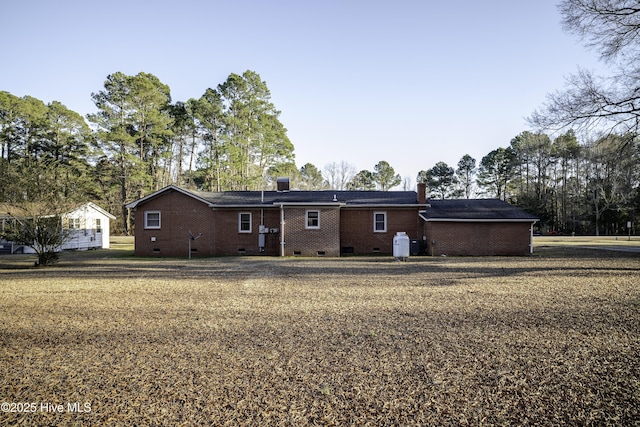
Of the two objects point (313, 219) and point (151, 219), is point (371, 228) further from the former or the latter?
point (151, 219)

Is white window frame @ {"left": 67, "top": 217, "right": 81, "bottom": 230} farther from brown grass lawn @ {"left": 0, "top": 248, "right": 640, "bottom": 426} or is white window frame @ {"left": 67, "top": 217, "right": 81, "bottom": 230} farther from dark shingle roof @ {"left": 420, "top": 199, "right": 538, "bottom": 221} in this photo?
dark shingle roof @ {"left": 420, "top": 199, "right": 538, "bottom": 221}

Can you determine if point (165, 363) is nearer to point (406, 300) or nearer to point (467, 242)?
point (406, 300)

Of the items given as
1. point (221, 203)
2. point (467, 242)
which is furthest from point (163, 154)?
point (467, 242)

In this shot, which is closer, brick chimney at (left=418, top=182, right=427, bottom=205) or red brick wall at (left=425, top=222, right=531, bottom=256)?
red brick wall at (left=425, top=222, right=531, bottom=256)

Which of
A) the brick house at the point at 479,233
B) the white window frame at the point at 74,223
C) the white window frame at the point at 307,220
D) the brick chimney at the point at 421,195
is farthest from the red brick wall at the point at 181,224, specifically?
the brick house at the point at 479,233

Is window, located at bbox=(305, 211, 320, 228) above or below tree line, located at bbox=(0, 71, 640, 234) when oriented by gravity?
below

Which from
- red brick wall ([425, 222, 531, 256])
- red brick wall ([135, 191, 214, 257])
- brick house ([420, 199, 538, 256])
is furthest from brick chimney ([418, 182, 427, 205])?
red brick wall ([135, 191, 214, 257])

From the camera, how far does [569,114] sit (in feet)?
55.5

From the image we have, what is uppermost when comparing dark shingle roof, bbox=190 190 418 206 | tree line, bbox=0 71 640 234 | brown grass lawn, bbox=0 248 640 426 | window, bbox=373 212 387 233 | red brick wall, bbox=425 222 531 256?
tree line, bbox=0 71 640 234

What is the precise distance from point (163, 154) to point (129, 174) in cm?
436

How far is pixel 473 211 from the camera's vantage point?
23391 millimetres

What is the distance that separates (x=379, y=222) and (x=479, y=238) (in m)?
5.94

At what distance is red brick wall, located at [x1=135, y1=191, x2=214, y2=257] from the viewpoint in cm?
2291

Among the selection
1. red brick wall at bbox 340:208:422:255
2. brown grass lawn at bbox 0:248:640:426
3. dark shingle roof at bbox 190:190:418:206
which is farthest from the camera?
red brick wall at bbox 340:208:422:255
